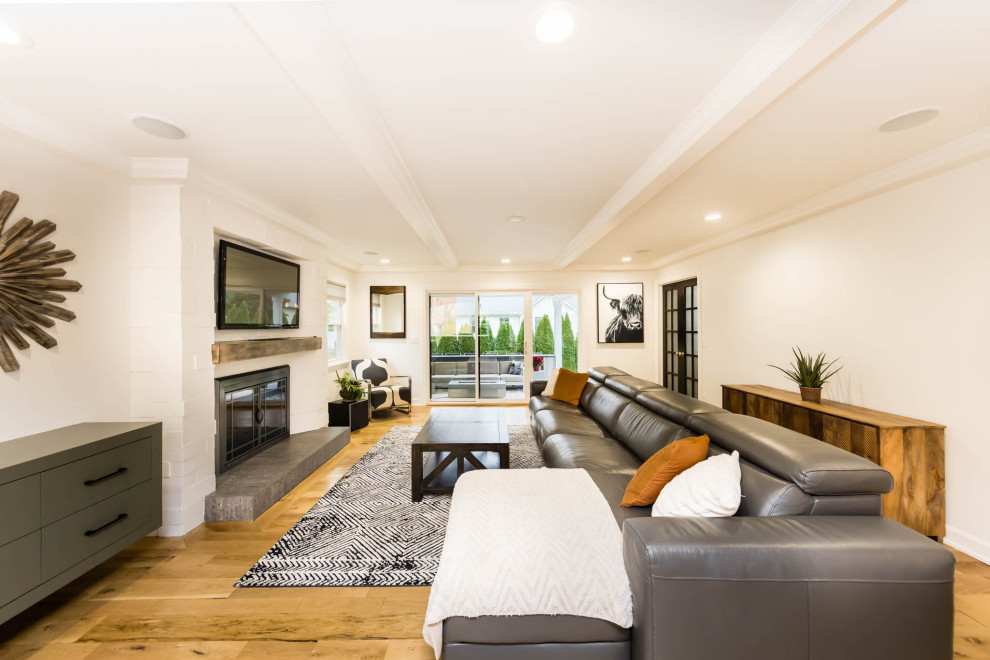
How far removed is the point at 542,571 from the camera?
4.41ft

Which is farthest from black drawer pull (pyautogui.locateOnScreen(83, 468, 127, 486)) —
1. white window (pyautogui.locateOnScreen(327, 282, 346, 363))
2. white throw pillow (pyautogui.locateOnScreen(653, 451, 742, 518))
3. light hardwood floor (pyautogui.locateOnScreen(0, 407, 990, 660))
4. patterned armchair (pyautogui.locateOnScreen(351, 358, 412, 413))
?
white window (pyautogui.locateOnScreen(327, 282, 346, 363))

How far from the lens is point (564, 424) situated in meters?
3.53

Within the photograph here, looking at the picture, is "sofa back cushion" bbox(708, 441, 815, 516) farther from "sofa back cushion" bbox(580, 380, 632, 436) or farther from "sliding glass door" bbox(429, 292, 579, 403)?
"sliding glass door" bbox(429, 292, 579, 403)

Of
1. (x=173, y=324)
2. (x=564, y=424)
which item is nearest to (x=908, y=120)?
(x=564, y=424)

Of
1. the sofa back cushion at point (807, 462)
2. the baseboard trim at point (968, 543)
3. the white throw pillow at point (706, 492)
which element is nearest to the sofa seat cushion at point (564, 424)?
the sofa back cushion at point (807, 462)

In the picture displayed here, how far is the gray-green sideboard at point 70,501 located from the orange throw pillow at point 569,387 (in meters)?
3.60

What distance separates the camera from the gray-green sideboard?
1595 mm

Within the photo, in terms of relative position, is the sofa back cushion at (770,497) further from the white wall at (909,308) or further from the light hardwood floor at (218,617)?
the white wall at (909,308)

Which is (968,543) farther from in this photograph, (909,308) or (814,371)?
(909,308)

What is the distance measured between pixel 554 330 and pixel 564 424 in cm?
344

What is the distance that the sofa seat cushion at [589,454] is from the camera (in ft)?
8.31

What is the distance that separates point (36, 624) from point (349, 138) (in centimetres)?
262

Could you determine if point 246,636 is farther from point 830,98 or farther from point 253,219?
point 830,98

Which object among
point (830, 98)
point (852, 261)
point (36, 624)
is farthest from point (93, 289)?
point (852, 261)
